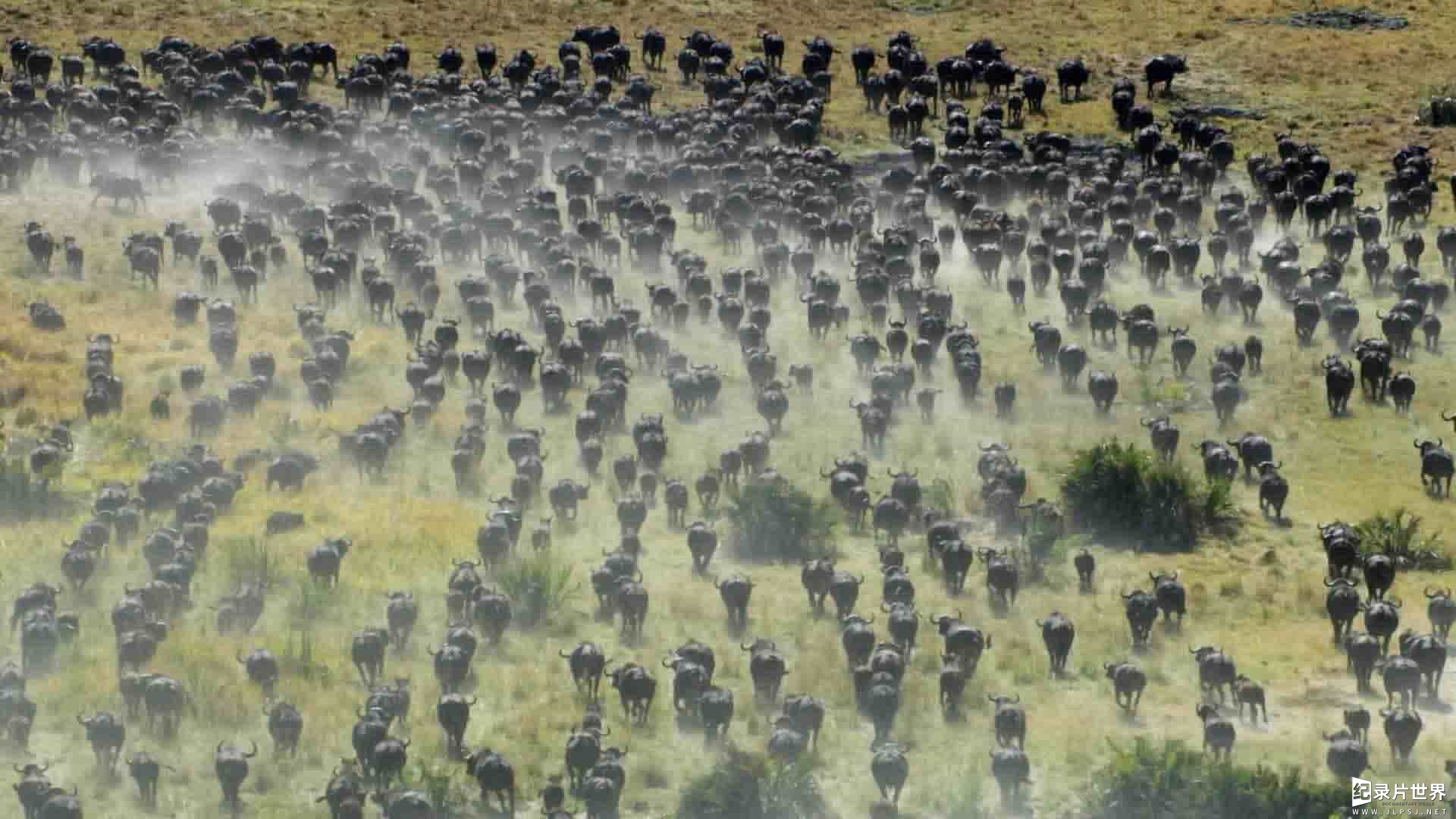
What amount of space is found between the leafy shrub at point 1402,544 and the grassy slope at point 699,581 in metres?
1.15

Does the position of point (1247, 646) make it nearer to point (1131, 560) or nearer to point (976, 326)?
point (1131, 560)

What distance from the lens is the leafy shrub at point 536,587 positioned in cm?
4197

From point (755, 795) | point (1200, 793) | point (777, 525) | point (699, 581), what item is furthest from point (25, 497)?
point (1200, 793)

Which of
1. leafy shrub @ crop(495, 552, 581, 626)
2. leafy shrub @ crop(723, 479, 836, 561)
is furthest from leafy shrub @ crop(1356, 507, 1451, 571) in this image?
leafy shrub @ crop(495, 552, 581, 626)

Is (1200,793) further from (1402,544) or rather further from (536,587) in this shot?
(1402,544)

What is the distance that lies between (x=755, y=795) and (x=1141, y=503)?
16.8 m

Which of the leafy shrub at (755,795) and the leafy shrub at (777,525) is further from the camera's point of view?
the leafy shrub at (777,525)

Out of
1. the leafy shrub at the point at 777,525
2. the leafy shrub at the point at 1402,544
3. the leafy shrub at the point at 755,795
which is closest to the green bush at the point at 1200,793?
the leafy shrub at the point at 755,795

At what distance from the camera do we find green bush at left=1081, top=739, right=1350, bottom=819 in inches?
1358

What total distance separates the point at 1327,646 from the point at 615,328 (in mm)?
21573

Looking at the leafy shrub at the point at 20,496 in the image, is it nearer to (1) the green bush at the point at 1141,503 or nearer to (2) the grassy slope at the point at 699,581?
(2) the grassy slope at the point at 699,581

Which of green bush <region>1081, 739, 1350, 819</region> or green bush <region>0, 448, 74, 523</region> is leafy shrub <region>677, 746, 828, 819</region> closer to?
green bush <region>1081, 739, 1350, 819</region>

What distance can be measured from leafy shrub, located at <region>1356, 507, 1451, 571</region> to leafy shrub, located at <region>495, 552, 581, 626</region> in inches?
615

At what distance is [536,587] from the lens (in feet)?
139
